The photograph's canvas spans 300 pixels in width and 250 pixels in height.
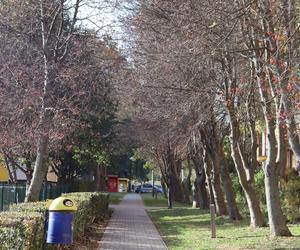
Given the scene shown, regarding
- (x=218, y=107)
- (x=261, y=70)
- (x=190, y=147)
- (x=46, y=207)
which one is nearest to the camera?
(x=46, y=207)

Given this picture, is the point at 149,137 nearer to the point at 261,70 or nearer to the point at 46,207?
the point at 261,70

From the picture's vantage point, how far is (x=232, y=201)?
22438 millimetres

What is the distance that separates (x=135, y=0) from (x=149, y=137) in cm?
1950

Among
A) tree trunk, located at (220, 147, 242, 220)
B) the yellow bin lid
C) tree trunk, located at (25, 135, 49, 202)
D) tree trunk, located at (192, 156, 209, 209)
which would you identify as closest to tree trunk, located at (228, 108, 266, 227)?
Answer: tree trunk, located at (220, 147, 242, 220)

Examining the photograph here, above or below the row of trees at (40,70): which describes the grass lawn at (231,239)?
below

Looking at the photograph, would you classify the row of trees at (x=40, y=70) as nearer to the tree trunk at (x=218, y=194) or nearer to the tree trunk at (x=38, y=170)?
the tree trunk at (x=38, y=170)

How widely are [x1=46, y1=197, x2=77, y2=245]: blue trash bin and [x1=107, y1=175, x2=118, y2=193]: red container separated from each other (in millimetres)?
63199

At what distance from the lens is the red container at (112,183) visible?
2891 inches

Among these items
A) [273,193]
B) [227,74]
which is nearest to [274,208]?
[273,193]

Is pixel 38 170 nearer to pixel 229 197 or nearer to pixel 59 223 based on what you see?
pixel 59 223

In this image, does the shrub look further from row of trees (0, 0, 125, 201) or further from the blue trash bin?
row of trees (0, 0, 125, 201)

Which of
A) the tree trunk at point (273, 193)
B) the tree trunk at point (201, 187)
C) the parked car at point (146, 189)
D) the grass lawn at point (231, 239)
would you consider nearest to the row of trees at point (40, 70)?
the grass lawn at point (231, 239)

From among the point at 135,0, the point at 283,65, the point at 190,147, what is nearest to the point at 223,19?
the point at 283,65

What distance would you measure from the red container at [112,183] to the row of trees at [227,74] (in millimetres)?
48991
